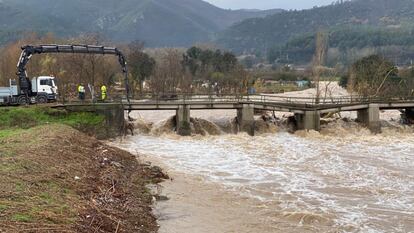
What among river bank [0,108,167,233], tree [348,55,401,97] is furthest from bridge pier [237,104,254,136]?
tree [348,55,401,97]

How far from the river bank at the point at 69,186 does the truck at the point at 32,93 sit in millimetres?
11019

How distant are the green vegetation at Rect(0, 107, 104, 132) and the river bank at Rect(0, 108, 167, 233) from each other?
19.3 feet

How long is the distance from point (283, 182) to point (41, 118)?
17.0 metres

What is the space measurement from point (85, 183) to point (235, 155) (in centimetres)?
1418

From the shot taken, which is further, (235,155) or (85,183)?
(235,155)

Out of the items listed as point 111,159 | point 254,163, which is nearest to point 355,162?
point 254,163

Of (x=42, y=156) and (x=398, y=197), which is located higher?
(x=42, y=156)

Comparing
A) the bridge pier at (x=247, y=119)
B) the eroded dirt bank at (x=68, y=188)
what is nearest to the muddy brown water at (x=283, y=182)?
the eroded dirt bank at (x=68, y=188)

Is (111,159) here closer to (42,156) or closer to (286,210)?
(42,156)

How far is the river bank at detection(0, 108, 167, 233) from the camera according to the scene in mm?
10820

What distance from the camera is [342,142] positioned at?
3434cm

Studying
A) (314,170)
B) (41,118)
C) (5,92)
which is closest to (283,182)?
A: (314,170)

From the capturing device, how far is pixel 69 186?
14.2 m

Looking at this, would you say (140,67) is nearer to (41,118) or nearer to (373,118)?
(373,118)
